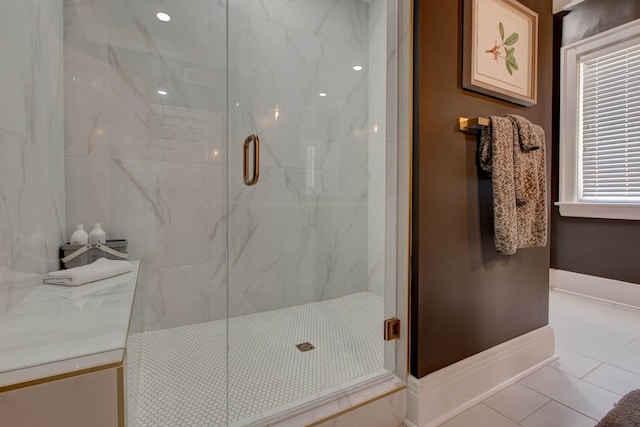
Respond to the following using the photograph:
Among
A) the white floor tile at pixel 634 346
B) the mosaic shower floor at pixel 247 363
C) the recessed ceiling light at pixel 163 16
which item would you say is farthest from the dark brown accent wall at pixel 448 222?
the recessed ceiling light at pixel 163 16

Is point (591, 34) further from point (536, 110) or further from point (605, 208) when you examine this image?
point (536, 110)

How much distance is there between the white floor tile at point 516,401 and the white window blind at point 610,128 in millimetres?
2111

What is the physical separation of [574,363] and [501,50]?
173cm

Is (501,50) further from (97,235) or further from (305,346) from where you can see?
(97,235)

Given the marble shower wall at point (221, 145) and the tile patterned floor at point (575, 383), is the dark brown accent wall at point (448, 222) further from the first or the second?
the marble shower wall at point (221, 145)

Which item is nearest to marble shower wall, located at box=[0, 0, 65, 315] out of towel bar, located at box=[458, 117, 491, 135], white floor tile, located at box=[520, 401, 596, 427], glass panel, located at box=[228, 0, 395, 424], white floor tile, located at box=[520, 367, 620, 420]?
glass panel, located at box=[228, 0, 395, 424]

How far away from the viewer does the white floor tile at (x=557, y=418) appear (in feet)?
4.07

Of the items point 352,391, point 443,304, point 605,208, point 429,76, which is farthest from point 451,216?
point 605,208

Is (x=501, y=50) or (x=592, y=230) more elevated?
(x=501, y=50)

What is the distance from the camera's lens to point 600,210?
2.66 metres

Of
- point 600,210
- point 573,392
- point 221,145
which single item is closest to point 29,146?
point 221,145

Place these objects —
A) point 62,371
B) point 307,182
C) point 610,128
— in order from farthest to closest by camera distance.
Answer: point 610,128, point 307,182, point 62,371

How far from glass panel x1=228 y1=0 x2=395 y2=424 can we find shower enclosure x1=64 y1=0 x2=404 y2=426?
1 cm

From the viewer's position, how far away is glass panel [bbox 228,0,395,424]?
79.5 inches
